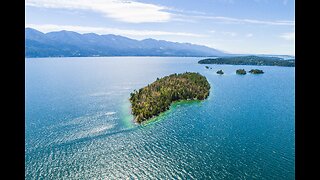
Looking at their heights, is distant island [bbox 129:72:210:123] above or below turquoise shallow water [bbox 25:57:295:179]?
above

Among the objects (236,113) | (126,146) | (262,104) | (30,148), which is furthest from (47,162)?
(262,104)

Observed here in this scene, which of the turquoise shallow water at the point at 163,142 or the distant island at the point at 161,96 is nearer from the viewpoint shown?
the turquoise shallow water at the point at 163,142

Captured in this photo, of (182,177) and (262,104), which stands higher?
(262,104)

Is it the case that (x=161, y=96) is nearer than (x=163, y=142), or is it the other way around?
(x=163, y=142)

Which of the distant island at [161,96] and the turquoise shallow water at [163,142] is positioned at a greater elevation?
the distant island at [161,96]

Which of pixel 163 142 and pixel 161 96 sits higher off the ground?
pixel 161 96

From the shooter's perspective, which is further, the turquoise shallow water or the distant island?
the distant island
